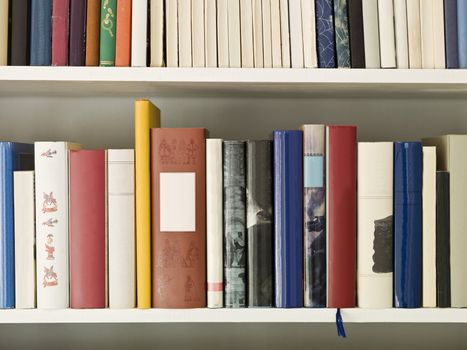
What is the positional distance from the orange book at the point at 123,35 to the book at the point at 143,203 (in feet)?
0.26

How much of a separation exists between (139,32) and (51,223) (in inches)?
12.5

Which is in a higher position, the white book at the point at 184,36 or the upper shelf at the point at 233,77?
the white book at the point at 184,36

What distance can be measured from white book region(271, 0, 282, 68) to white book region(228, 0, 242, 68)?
0.05 metres

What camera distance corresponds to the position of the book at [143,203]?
2.88ft

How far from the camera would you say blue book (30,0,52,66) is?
90 centimetres

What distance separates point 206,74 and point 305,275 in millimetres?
339

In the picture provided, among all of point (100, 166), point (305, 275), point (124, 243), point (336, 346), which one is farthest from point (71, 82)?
point (336, 346)

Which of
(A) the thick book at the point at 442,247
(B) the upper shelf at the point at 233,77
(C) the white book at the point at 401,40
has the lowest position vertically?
(A) the thick book at the point at 442,247

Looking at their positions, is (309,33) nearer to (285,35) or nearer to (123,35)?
(285,35)

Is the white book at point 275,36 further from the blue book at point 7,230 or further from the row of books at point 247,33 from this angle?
the blue book at point 7,230

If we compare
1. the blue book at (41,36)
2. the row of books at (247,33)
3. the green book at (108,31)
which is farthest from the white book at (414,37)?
the blue book at (41,36)

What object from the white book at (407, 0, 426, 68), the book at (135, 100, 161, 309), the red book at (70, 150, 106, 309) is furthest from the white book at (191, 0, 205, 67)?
the white book at (407, 0, 426, 68)

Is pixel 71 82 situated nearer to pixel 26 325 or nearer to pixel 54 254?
pixel 54 254

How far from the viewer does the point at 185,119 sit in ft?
3.76
